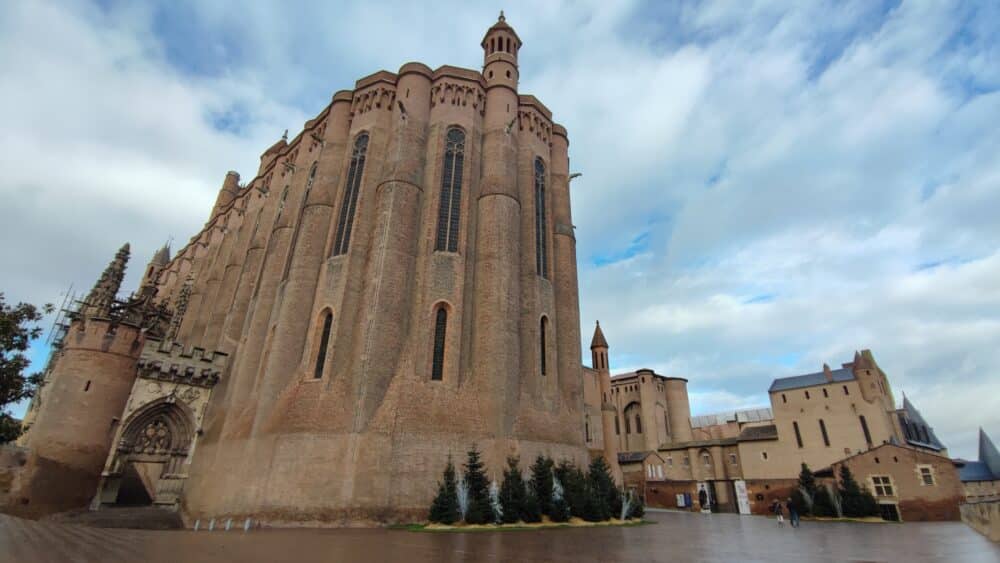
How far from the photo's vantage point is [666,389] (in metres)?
54.8

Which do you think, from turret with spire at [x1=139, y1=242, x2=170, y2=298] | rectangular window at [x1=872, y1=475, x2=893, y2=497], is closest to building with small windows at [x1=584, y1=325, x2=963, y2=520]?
rectangular window at [x1=872, y1=475, x2=893, y2=497]

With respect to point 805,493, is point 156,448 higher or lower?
higher

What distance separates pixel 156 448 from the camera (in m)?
23.7

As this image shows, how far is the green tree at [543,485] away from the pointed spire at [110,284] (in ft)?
90.1

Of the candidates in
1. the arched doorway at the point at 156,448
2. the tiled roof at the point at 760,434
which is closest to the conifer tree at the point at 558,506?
the arched doorway at the point at 156,448

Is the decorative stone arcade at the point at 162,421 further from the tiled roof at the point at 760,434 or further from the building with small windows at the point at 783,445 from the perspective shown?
the tiled roof at the point at 760,434

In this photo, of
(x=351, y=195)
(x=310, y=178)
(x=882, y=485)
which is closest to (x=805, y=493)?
(x=882, y=485)

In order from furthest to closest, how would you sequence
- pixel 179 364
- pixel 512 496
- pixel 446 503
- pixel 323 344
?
pixel 179 364, pixel 323 344, pixel 512 496, pixel 446 503

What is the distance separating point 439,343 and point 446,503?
22.2 ft

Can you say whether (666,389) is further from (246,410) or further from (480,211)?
(246,410)

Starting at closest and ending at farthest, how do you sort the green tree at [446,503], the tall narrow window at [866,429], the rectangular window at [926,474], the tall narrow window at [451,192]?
the green tree at [446,503]
the tall narrow window at [451,192]
the rectangular window at [926,474]
the tall narrow window at [866,429]

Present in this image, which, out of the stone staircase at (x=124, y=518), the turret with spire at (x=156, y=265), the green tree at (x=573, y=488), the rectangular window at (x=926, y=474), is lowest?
the stone staircase at (x=124, y=518)

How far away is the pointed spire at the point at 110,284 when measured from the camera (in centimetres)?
3008

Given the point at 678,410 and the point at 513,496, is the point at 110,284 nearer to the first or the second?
the point at 513,496
